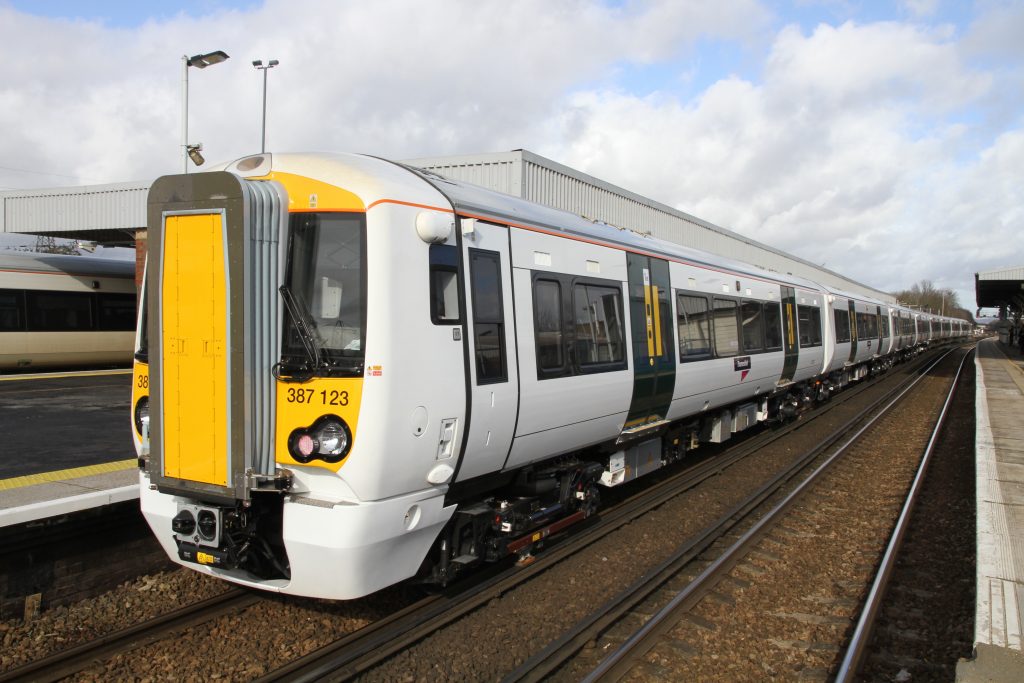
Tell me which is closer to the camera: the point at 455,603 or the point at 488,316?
the point at 488,316

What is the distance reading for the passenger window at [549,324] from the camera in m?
5.37

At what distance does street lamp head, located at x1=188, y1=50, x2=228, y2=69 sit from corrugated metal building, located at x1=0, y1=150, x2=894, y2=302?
12.9 ft

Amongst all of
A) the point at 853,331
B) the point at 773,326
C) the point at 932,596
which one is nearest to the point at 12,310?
the point at 773,326

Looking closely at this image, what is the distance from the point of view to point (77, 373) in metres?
15.9

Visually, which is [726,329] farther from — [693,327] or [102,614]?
[102,614]

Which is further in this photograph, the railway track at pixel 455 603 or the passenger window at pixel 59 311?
the passenger window at pixel 59 311

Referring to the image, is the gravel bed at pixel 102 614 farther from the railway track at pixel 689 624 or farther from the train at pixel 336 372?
the railway track at pixel 689 624

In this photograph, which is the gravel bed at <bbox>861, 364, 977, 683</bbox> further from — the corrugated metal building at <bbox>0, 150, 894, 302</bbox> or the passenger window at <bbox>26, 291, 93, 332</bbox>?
the passenger window at <bbox>26, 291, 93, 332</bbox>

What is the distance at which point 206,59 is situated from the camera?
1177cm

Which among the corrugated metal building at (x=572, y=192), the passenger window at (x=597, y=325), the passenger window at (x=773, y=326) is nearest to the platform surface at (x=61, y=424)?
the passenger window at (x=597, y=325)

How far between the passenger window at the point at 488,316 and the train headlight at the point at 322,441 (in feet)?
3.36

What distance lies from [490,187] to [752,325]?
16.8 feet

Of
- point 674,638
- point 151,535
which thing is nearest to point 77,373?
point 151,535

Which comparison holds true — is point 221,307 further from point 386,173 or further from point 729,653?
point 729,653
